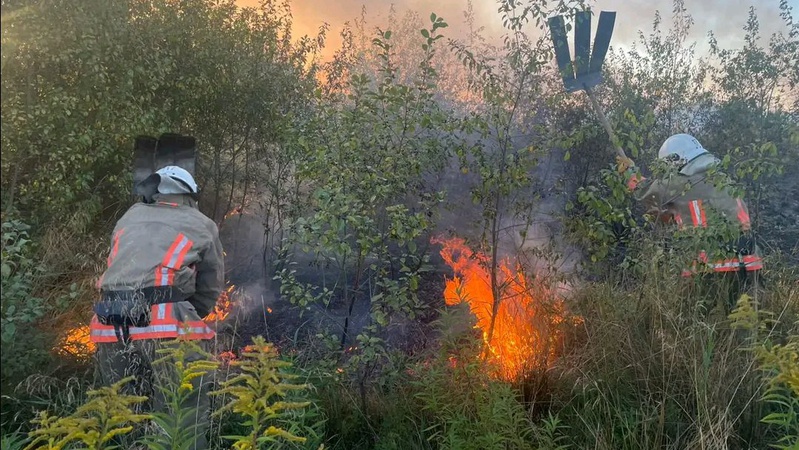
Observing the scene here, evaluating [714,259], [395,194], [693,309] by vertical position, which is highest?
[395,194]

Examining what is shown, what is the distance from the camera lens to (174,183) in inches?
157

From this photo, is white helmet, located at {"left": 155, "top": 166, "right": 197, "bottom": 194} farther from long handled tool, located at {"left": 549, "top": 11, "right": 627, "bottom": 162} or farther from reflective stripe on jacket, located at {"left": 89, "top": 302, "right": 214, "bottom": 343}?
long handled tool, located at {"left": 549, "top": 11, "right": 627, "bottom": 162}

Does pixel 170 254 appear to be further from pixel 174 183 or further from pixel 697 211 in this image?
pixel 697 211

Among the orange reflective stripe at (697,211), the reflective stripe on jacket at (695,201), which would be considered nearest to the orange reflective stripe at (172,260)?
the reflective stripe on jacket at (695,201)

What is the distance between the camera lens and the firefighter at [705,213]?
3639 mm

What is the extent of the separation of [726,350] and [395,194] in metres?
2.50

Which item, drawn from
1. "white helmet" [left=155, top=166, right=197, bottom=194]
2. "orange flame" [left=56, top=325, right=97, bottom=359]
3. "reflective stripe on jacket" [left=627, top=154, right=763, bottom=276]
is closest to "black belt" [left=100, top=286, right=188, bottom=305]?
"white helmet" [left=155, top=166, right=197, bottom=194]

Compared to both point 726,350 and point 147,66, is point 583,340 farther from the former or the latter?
point 147,66

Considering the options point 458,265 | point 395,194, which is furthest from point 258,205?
point 395,194

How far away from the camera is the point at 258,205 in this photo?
898cm

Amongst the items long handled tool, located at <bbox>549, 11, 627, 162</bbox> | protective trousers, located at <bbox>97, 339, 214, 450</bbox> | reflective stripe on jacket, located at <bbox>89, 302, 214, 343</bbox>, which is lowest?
protective trousers, located at <bbox>97, 339, 214, 450</bbox>

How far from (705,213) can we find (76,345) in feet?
17.0

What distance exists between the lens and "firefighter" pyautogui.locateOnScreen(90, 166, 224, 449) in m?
3.38

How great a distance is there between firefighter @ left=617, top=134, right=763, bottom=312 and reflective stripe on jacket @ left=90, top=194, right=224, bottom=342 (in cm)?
304
